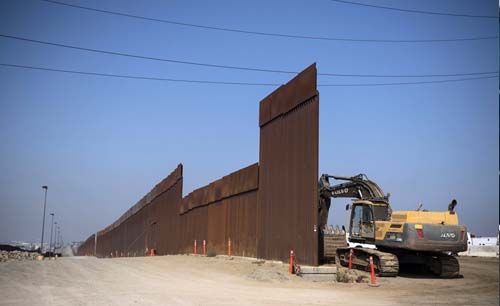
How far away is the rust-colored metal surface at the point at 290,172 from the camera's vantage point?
19297 mm

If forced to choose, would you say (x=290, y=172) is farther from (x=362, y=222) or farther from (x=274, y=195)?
(x=362, y=222)

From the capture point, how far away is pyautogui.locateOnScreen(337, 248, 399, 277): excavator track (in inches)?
739

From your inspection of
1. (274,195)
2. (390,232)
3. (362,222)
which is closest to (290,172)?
(274,195)

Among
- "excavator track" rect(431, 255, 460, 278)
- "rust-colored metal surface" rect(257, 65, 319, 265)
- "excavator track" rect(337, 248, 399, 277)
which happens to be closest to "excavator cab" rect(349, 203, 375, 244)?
"excavator track" rect(337, 248, 399, 277)

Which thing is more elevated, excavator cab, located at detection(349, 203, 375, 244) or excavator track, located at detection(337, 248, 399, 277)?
excavator cab, located at detection(349, 203, 375, 244)

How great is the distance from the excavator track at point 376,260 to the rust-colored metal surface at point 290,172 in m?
2.54

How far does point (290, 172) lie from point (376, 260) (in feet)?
16.2

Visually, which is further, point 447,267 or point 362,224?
point 362,224

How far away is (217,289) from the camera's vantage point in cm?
1465

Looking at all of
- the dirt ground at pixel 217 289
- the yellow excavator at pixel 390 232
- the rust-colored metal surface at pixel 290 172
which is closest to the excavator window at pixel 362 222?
the yellow excavator at pixel 390 232

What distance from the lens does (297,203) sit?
2048 cm

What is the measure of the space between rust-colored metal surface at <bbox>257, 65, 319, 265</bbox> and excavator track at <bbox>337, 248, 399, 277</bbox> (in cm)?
254

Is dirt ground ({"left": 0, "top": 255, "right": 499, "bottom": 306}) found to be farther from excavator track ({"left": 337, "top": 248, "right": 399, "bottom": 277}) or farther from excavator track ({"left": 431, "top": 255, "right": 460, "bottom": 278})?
excavator track ({"left": 431, "top": 255, "right": 460, "bottom": 278})

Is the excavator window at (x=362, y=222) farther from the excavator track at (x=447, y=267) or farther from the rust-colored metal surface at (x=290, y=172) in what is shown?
the rust-colored metal surface at (x=290, y=172)
